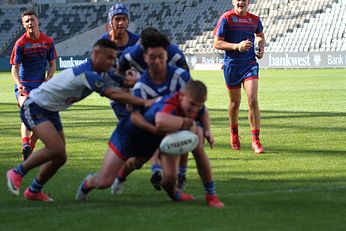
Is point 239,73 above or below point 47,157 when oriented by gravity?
below

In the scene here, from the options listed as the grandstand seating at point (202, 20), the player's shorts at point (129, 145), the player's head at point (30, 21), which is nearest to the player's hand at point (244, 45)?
the player's head at point (30, 21)

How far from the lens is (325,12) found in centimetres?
5222

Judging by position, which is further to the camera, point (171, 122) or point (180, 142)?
point (171, 122)

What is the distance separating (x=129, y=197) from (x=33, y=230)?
6.86 ft

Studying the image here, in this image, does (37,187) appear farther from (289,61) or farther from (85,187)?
(289,61)

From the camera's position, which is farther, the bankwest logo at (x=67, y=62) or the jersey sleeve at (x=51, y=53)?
the bankwest logo at (x=67, y=62)

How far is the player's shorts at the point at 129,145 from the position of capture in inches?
356

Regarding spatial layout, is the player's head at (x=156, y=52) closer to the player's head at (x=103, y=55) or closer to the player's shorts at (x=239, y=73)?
the player's head at (x=103, y=55)

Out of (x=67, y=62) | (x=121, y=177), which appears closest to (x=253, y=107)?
(x=121, y=177)

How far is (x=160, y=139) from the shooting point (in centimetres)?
895

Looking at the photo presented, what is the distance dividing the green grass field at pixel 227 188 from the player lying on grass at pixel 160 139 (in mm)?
179

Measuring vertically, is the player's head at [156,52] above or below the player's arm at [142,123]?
above

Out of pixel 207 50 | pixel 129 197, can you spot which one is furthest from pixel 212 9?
pixel 129 197

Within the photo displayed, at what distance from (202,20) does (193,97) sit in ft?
168
